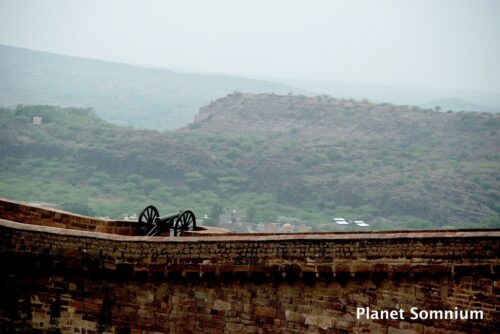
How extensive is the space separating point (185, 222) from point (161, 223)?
1.82 ft

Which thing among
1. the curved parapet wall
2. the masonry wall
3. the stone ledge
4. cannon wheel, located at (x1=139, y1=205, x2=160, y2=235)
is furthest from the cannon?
the curved parapet wall

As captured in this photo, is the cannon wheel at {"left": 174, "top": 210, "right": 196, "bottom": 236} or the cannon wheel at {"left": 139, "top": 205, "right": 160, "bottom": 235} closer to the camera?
the cannon wheel at {"left": 174, "top": 210, "right": 196, "bottom": 236}

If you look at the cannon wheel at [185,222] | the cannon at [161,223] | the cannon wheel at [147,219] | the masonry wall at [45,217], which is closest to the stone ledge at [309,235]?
the masonry wall at [45,217]

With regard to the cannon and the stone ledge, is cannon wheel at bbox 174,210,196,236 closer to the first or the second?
the cannon

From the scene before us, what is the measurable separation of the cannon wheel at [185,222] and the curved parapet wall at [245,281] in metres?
5.03

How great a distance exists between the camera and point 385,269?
20.8 m

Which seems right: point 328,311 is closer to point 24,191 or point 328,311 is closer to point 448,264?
point 448,264

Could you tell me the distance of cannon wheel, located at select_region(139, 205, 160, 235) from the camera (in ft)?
92.4

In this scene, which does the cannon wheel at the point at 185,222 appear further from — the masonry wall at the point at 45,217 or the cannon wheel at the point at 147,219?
the masonry wall at the point at 45,217

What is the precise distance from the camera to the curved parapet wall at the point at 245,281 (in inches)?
803

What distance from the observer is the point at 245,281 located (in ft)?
72.3

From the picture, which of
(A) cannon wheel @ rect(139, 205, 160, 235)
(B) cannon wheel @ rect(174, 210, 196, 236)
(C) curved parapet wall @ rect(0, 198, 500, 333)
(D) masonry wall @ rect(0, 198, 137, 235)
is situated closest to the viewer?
(C) curved parapet wall @ rect(0, 198, 500, 333)

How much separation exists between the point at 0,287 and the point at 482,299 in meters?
8.56

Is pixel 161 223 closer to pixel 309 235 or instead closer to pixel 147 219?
pixel 147 219
